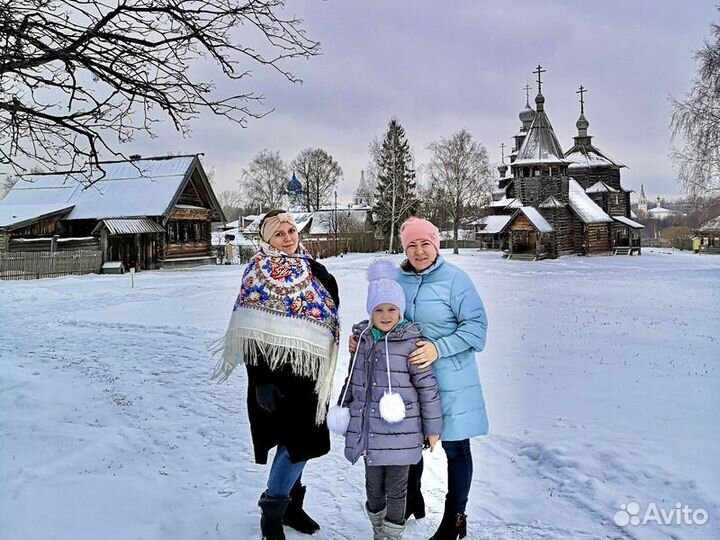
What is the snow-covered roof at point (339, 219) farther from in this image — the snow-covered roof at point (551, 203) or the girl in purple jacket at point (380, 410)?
the girl in purple jacket at point (380, 410)

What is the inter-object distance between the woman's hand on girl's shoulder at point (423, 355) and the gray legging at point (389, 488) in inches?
23.0

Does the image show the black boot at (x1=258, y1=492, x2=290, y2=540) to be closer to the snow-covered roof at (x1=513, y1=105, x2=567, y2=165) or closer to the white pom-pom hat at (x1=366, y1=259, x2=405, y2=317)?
the white pom-pom hat at (x1=366, y1=259, x2=405, y2=317)

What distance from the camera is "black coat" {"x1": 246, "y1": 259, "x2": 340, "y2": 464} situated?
3168 mm

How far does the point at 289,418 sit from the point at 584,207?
129ft

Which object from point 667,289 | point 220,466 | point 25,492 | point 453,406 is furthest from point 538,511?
point 667,289

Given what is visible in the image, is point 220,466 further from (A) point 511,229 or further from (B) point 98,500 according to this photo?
(A) point 511,229

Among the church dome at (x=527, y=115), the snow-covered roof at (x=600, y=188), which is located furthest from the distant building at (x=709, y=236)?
the church dome at (x=527, y=115)

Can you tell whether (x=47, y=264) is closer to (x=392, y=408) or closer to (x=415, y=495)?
(x=415, y=495)

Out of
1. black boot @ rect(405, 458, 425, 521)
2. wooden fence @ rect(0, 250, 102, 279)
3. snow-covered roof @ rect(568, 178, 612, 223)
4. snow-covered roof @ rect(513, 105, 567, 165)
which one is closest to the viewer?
black boot @ rect(405, 458, 425, 521)

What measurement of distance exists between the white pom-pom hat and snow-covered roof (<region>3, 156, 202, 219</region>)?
25564 mm

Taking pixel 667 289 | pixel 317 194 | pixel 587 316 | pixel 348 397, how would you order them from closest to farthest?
pixel 348 397, pixel 587 316, pixel 667 289, pixel 317 194

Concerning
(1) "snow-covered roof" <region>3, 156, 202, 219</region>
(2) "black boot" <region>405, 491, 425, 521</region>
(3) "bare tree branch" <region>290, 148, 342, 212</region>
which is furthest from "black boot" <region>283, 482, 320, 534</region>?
(3) "bare tree branch" <region>290, 148, 342, 212</region>

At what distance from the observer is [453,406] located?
3.20m

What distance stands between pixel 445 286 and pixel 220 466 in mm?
2357
